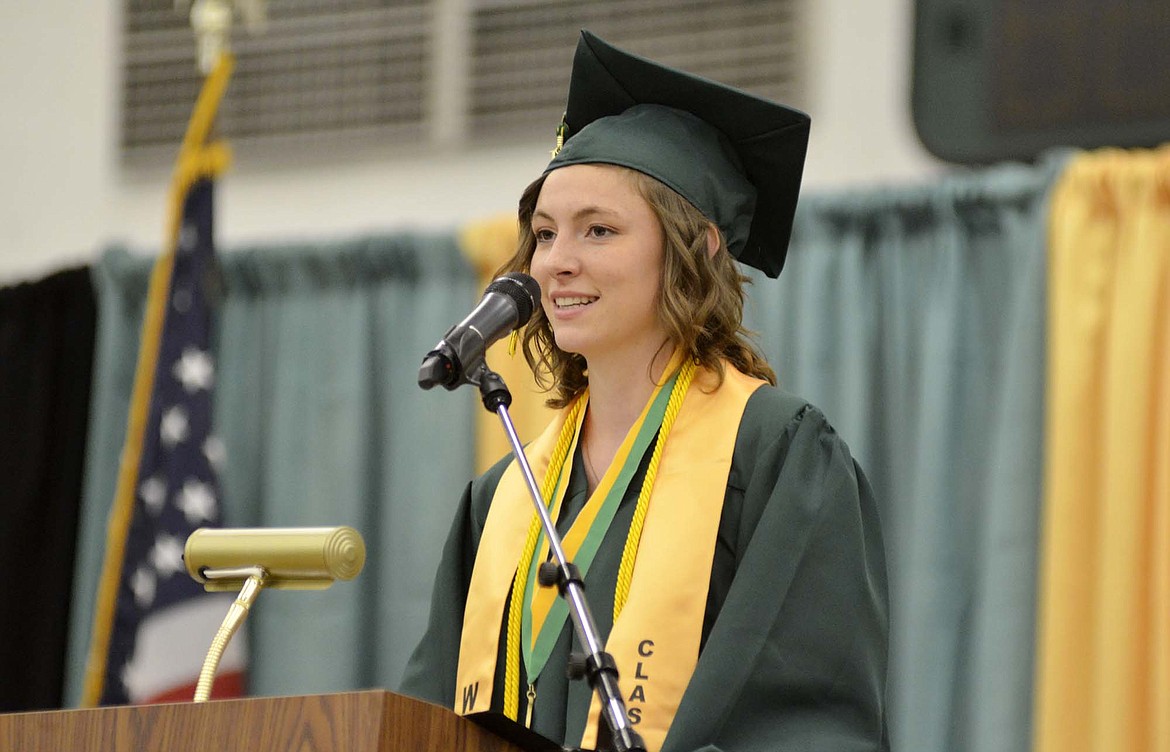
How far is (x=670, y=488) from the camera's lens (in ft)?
7.98

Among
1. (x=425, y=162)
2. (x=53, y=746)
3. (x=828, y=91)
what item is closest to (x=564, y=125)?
(x=53, y=746)

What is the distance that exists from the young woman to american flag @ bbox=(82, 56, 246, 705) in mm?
2503

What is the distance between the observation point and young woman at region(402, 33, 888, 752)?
2242 millimetres

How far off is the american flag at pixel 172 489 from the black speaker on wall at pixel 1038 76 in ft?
6.74

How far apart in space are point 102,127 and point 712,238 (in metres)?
3.97

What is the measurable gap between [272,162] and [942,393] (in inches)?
94.3

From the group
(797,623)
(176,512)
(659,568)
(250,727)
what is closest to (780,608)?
(797,623)

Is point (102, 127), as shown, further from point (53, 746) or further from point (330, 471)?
point (53, 746)

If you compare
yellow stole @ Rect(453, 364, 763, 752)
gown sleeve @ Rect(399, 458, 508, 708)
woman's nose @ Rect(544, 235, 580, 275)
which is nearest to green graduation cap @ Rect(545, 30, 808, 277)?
woman's nose @ Rect(544, 235, 580, 275)

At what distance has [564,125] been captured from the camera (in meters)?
2.77

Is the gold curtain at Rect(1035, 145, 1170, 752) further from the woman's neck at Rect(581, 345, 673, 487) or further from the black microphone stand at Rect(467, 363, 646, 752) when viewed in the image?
the black microphone stand at Rect(467, 363, 646, 752)

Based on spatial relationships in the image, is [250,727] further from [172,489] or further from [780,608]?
[172,489]

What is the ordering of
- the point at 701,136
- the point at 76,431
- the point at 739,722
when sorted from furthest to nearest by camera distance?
the point at 76,431 → the point at 701,136 → the point at 739,722

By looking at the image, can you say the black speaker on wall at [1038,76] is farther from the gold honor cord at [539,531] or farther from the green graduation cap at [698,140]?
the gold honor cord at [539,531]
